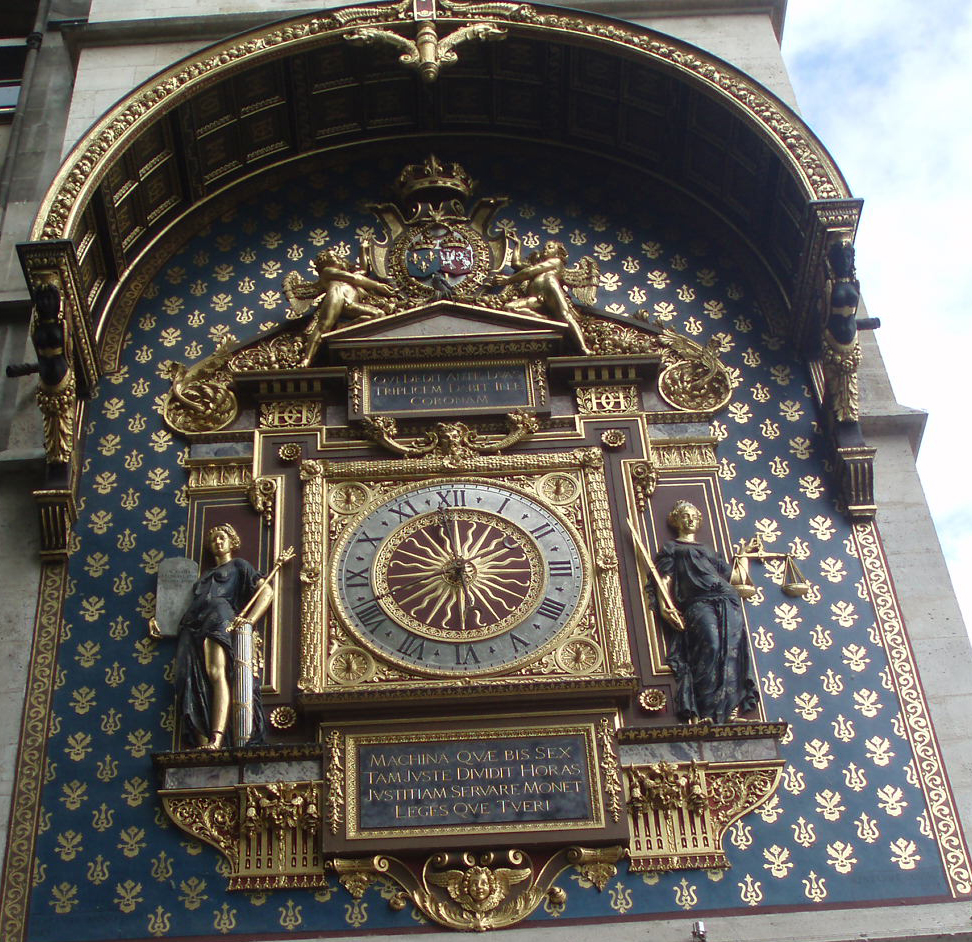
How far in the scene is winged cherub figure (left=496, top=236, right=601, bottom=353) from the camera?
1342cm

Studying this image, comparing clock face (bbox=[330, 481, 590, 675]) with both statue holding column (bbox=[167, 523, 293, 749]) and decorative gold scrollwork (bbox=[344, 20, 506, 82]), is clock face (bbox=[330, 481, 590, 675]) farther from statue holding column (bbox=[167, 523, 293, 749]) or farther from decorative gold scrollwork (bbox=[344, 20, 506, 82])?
decorative gold scrollwork (bbox=[344, 20, 506, 82])

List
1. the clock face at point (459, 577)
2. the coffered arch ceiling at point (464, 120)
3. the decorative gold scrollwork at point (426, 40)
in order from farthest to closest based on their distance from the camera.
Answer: the decorative gold scrollwork at point (426, 40), the coffered arch ceiling at point (464, 120), the clock face at point (459, 577)

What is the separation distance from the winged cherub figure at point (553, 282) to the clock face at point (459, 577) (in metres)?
1.80

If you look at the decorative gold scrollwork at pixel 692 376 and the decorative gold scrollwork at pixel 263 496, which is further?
the decorative gold scrollwork at pixel 692 376

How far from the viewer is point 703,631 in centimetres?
1162

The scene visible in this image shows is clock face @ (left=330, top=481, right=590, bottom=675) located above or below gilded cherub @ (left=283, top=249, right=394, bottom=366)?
below

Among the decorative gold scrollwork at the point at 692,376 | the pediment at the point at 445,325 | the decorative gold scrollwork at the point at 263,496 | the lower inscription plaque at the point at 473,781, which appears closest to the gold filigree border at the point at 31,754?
the decorative gold scrollwork at the point at 263,496

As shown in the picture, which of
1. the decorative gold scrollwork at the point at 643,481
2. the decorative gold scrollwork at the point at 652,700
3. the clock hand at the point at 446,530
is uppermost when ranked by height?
the decorative gold scrollwork at the point at 643,481

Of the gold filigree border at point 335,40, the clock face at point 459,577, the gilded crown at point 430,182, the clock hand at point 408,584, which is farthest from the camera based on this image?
the gilded crown at point 430,182

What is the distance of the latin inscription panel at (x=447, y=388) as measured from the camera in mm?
12891

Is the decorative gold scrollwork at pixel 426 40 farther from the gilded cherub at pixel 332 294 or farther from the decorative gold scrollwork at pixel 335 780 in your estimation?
the decorative gold scrollwork at pixel 335 780

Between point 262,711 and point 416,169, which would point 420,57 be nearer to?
point 416,169

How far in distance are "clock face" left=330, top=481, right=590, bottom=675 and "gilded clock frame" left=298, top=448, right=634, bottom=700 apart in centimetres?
7

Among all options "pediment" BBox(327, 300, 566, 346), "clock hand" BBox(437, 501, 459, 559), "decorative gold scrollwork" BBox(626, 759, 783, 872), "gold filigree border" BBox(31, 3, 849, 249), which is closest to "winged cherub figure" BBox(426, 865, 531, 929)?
"decorative gold scrollwork" BBox(626, 759, 783, 872)
